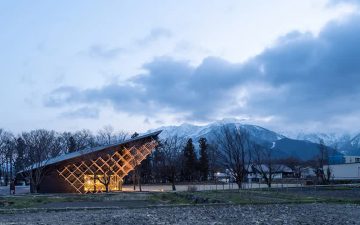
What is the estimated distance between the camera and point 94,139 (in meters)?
105

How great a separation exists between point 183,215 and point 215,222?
10.3 feet

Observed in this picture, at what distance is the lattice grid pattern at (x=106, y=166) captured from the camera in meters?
53.1

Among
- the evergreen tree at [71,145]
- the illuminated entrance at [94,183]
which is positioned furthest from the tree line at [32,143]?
the illuminated entrance at [94,183]

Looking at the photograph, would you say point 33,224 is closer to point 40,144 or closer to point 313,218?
point 313,218

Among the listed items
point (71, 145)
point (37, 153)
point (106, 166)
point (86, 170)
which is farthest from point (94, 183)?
point (71, 145)

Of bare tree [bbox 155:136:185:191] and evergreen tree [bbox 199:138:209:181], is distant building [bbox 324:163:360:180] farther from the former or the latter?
evergreen tree [bbox 199:138:209:181]

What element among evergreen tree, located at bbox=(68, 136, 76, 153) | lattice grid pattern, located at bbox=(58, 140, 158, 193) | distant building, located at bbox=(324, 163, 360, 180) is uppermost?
evergreen tree, located at bbox=(68, 136, 76, 153)

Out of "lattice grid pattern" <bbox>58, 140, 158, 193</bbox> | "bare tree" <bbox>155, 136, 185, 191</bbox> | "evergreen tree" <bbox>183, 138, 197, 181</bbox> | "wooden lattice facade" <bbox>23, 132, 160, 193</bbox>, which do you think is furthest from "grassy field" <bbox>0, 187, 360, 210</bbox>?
"evergreen tree" <bbox>183, 138, 197, 181</bbox>

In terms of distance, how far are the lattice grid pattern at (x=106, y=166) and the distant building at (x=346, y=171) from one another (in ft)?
105

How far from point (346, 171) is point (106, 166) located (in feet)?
136

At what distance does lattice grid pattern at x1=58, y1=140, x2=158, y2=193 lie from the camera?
174ft

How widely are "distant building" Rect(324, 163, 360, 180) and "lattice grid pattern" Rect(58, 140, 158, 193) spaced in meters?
32.0

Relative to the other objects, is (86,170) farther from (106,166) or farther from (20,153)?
(20,153)

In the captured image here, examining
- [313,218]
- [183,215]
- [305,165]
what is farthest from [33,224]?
[305,165]
